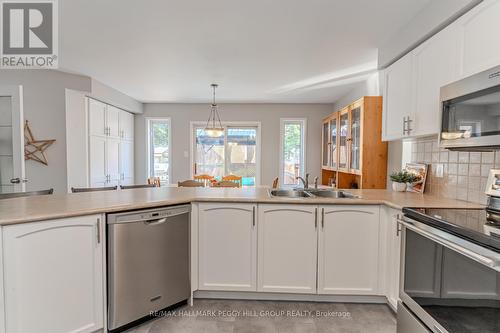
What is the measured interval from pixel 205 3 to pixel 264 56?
1.10 m

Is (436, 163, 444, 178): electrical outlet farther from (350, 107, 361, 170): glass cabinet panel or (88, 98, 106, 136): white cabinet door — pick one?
(88, 98, 106, 136): white cabinet door

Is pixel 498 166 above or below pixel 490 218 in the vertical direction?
above

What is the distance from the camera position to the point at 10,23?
7.44 ft

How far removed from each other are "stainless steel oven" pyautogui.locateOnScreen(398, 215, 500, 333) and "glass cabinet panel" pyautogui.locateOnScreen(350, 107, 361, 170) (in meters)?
1.71

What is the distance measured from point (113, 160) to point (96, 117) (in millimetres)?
884

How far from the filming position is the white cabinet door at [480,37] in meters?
1.36

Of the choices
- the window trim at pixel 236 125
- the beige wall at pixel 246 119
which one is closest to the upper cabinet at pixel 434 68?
the beige wall at pixel 246 119

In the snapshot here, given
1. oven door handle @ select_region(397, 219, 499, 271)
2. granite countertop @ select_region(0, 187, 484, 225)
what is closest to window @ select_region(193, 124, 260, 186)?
granite countertop @ select_region(0, 187, 484, 225)

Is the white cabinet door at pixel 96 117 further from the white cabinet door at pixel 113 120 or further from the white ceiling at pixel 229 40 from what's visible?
the white ceiling at pixel 229 40

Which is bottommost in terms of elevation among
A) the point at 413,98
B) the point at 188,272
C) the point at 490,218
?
the point at 188,272

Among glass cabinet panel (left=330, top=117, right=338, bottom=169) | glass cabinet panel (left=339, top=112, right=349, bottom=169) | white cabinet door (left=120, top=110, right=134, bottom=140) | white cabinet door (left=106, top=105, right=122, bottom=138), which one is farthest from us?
white cabinet door (left=120, top=110, right=134, bottom=140)

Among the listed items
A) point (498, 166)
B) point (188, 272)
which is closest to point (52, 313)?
point (188, 272)

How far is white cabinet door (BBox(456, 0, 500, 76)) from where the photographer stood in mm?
1361

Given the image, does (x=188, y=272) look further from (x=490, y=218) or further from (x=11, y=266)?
(x=490, y=218)
